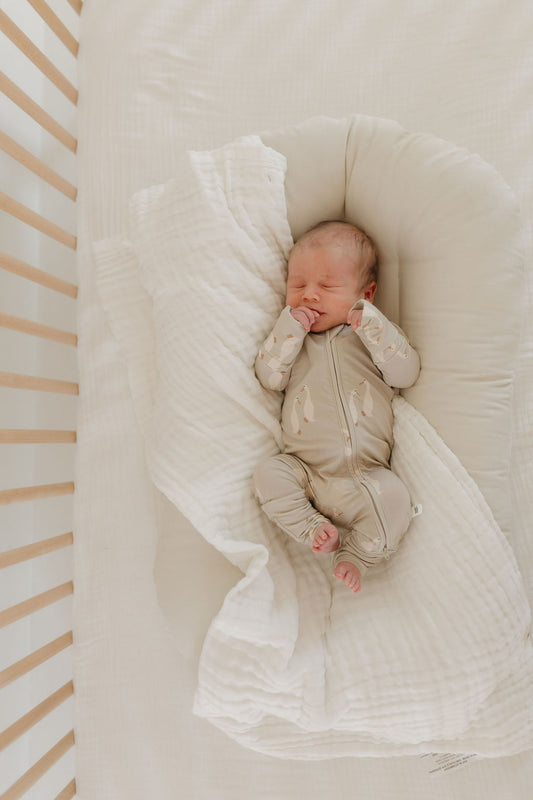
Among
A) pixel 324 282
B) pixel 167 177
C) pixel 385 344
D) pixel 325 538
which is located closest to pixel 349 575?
pixel 325 538

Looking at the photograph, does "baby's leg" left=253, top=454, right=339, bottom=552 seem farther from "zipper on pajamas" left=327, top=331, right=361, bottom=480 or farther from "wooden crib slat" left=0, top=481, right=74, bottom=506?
"wooden crib slat" left=0, top=481, right=74, bottom=506

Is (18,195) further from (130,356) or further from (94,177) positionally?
(130,356)

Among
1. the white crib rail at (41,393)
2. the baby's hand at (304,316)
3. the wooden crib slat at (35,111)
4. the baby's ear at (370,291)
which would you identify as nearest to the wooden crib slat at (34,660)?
the white crib rail at (41,393)

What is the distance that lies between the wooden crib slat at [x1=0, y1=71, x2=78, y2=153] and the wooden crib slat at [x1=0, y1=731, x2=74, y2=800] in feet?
3.44

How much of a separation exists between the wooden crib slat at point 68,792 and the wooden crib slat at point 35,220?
95cm

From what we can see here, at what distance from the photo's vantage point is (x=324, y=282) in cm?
108

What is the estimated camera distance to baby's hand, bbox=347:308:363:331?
104 centimetres

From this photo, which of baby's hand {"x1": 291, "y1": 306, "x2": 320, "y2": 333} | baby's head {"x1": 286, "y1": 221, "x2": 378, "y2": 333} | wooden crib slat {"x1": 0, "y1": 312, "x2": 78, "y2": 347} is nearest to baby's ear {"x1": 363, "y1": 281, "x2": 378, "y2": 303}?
baby's head {"x1": 286, "y1": 221, "x2": 378, "y2": 333}

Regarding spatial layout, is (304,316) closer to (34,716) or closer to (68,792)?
(34,716)

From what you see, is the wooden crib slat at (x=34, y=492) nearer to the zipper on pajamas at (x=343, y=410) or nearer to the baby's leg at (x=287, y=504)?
the baby's leg at (x=287, y=504)

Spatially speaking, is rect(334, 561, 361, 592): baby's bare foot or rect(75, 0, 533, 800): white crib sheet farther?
rect(75, 0, 533, 800): white crib sheet

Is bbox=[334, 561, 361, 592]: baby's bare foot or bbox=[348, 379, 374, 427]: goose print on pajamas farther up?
bbox=[348, 379, 374, 427]: goose print on pajamas

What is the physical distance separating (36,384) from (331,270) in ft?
1.67

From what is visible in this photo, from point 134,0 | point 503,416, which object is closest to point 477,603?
point 503,416
